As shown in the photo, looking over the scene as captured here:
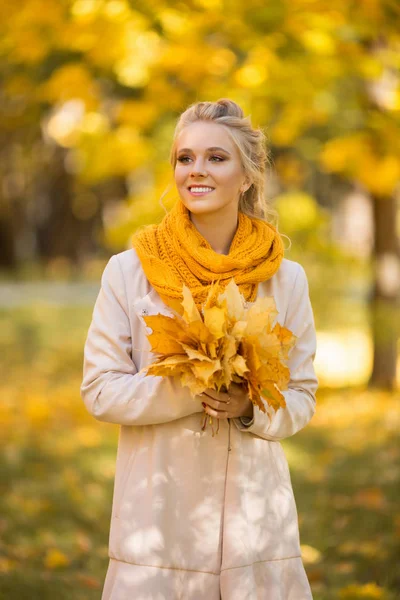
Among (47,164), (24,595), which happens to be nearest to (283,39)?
(24,595)

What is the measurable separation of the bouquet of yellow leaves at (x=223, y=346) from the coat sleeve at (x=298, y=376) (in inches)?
11.9

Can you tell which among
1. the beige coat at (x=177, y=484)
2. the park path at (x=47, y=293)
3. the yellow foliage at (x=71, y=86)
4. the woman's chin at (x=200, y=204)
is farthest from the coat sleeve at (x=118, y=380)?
the park path at (x=47, y=293)

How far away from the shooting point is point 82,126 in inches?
306

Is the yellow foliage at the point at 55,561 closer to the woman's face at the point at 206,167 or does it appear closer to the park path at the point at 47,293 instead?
the woman's face at the point at 206,167

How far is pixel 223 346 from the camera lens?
234cm

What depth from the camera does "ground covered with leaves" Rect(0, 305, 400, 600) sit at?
458cm

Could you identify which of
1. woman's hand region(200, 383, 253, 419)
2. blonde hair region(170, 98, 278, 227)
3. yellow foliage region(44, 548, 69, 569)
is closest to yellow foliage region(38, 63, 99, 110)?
yellow foliage region(44, 548, 69, 569)

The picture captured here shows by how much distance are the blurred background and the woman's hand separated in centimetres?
203

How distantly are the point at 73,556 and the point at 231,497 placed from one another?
2509 millimetres

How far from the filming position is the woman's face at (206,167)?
2.72 meters

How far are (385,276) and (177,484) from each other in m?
7.04

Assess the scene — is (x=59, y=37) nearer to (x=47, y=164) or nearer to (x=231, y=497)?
(x=231, y=497)

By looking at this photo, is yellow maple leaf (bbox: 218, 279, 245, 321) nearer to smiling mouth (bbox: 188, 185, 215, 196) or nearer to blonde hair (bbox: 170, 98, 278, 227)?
smiling mouth (bbox: 188, 185, 215, 196)

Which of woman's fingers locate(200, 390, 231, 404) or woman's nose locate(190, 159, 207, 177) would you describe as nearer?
woman's fingers locate(200, 390, 231, 404)
